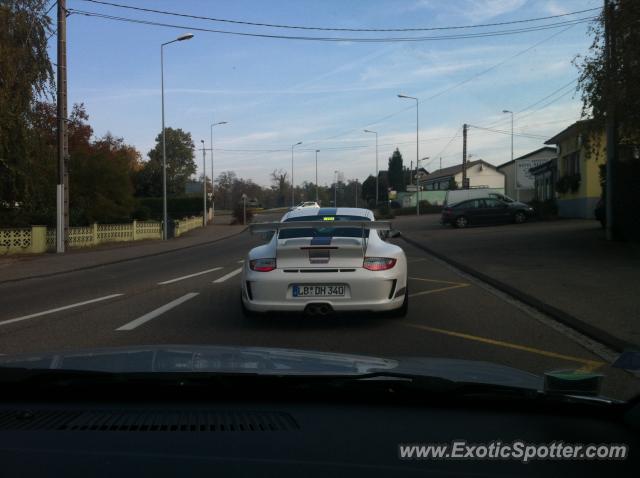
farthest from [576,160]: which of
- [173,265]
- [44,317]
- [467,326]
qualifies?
[44,317]

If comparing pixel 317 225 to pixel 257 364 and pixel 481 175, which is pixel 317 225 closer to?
pixel 257 364

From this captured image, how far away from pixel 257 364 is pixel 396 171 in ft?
366

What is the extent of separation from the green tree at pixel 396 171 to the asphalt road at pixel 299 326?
99.4m

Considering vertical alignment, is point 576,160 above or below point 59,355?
above

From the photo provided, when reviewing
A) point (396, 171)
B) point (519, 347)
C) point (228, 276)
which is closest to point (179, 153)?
point (396, 171)

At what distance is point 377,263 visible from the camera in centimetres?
715

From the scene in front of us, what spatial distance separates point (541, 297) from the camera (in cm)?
938

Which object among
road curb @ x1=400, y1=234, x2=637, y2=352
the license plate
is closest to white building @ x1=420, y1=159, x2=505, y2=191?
road curb @ x1=400, y1=234, x2=637, y2=352

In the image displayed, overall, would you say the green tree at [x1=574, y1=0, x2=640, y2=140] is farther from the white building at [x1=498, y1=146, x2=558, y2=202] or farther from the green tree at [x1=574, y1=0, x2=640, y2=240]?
the white building at [x1=498, y1=146, x2=558, y2=202]

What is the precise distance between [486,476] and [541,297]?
7812 millimetres

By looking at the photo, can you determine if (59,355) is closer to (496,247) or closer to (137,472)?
(137,472)

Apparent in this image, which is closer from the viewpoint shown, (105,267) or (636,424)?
(636,424)

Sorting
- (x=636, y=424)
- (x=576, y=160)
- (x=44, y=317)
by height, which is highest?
(x=576, y=160)

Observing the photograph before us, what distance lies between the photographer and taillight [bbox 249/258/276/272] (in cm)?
715
